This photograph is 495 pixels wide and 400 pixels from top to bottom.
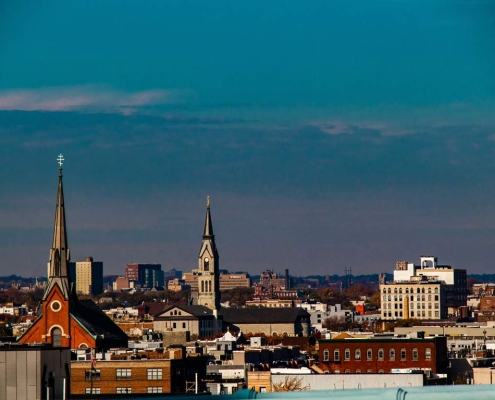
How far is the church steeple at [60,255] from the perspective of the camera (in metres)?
133

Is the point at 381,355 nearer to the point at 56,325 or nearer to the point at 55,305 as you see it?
the point at 56,325

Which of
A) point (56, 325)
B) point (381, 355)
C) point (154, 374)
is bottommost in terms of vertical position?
point (154, 374)

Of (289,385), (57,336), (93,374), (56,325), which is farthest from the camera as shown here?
(56,325)

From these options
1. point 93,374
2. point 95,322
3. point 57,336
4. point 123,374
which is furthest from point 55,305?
point 93,374

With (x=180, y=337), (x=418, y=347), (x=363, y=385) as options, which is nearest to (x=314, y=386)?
(x=363, y=385)

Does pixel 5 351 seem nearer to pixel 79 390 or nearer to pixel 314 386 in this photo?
pixel 314 386

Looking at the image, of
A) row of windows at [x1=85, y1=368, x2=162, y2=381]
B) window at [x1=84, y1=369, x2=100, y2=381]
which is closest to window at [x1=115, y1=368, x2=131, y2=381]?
row of windows at [x1=85, y1=368, x2=162, y2=381]

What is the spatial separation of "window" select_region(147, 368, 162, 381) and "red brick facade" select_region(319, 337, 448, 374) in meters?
15.0

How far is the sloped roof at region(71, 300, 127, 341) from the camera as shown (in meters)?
131

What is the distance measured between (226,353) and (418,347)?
1371 inches

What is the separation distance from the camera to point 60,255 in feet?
440

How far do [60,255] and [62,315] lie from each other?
5288 millimetres

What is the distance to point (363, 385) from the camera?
6638cm

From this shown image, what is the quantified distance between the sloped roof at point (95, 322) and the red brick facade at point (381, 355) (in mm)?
42075
